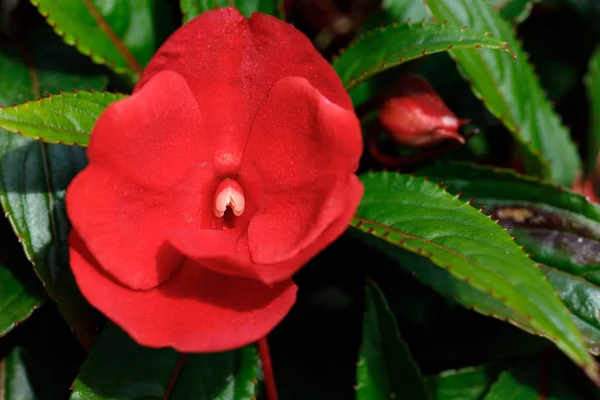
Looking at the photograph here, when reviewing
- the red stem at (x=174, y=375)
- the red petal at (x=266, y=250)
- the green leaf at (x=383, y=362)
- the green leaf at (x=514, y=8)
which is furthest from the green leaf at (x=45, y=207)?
the green leaf at (x=514, y=8)

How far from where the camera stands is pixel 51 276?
886 millimetres

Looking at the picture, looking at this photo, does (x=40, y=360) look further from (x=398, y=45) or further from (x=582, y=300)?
(x=582, y=300)

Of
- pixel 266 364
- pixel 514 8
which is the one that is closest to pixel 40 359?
pixel 266 364

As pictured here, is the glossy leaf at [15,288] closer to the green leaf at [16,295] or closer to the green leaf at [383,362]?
the green leaf at [16,295]

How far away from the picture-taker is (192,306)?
77 centimetres

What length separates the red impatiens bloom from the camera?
72cm

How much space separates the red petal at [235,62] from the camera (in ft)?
2.68

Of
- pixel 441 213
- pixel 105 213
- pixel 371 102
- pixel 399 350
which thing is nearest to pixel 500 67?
pixel 371 102

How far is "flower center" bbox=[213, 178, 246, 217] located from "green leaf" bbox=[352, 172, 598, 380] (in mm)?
147

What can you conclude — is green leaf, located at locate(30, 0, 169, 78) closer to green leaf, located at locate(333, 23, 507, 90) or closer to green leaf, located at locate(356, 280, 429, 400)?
green leaf, located at locate(333, 23, 507, 90)

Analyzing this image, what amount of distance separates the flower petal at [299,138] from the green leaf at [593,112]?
740 mm

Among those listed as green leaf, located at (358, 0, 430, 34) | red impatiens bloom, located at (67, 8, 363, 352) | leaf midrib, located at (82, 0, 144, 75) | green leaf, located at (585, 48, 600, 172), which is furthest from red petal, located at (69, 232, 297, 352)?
green leaf, located at (585, 48, 600, 172)

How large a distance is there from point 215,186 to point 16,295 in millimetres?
328

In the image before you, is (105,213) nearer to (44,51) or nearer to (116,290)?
(116,290)
